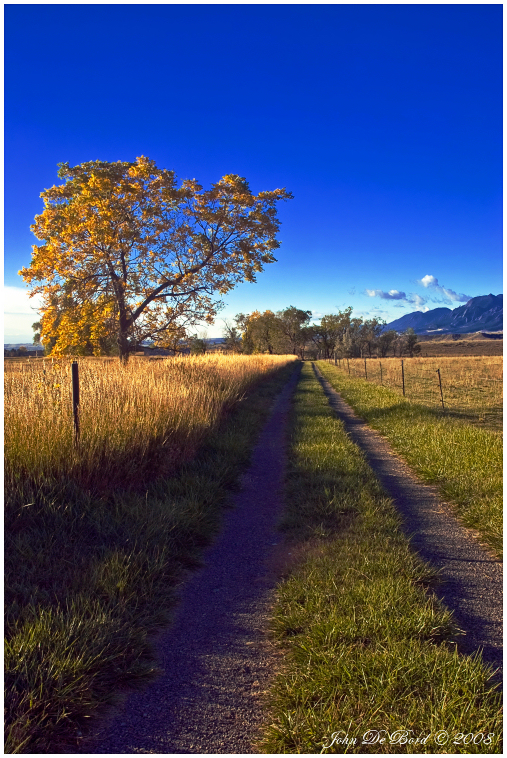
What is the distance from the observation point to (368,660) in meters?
2.48

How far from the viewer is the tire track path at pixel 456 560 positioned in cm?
296

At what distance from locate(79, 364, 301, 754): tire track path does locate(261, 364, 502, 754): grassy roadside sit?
0.16 m

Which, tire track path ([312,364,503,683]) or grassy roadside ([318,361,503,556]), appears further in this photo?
grassy roadside ([318,361,503,556])

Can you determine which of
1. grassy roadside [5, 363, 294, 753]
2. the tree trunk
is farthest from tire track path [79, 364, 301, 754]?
the tree trunk

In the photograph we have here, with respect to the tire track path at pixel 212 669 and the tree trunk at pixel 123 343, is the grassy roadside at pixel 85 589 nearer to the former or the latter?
the tire track path at pixel 212 669

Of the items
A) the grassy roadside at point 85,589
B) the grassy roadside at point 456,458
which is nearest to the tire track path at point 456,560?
the grassy roadside at point 456,458

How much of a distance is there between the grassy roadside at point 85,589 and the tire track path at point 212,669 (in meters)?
0.15

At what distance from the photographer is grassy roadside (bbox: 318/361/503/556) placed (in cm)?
494

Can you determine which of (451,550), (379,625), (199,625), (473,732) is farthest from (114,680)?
(451,550)

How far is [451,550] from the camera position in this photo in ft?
13.9

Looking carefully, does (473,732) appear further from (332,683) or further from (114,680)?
(114,680)

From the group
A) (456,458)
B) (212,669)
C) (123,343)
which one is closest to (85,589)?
(212,669)

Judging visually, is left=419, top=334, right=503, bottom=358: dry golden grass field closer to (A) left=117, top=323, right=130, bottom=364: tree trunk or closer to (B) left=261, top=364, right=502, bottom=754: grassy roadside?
(A) left=117, top=323, right=130, bottom=364: tree trunk

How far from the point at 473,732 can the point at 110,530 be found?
322cm
